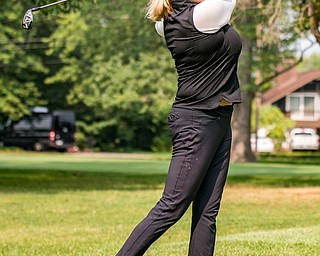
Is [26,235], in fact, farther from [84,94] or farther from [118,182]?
[84,94]

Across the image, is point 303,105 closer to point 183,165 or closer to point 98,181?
point 98,181

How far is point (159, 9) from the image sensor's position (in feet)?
21.7

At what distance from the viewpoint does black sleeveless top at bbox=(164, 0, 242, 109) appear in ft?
21.9

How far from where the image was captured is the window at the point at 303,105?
311 ft

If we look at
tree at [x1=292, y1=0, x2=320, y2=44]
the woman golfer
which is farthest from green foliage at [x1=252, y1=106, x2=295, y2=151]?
the woman golfer

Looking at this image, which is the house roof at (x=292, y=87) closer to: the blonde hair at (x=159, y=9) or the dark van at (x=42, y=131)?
the dark van at (x=42, y=131)

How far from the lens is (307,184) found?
91.9ft

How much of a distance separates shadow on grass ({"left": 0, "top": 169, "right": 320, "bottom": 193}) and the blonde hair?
54.0 feet

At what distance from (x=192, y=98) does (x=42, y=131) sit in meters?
59.2

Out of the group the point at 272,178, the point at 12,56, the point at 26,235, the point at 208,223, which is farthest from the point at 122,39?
the point at 208,223

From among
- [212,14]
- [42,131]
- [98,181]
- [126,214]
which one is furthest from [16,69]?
[212,14]

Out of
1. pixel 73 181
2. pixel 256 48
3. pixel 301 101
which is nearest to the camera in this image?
pixel 73 181

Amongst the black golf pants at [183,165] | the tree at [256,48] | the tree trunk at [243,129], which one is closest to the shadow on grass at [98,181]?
the tree at [256,48]

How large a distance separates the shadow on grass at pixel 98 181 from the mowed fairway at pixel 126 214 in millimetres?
23
